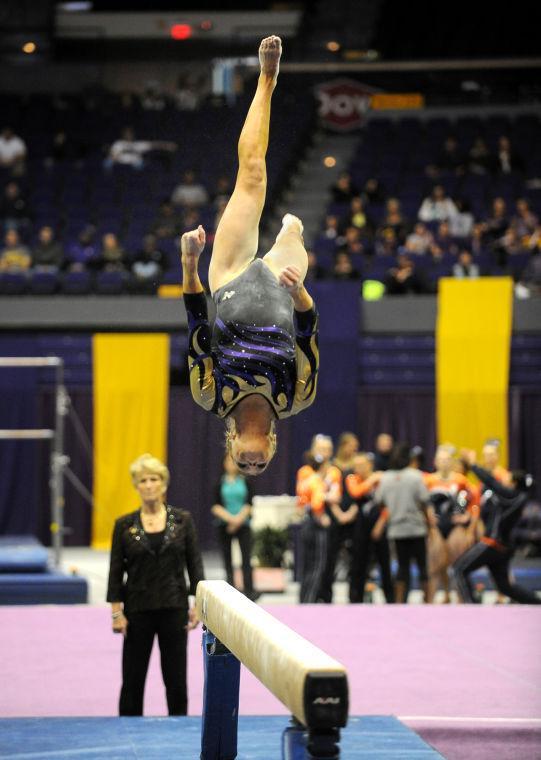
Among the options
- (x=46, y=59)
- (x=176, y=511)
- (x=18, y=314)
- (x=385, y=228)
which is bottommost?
(x=176, y=511)

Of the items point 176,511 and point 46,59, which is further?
point 46,59

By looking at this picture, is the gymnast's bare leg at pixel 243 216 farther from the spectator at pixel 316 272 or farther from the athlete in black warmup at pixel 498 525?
the spectator at pixel 316 272

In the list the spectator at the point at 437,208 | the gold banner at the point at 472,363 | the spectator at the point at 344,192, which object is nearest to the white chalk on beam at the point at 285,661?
the gold banner at the point at 472,363

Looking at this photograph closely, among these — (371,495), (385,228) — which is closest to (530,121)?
(385,228)

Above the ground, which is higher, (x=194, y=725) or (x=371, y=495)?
(x=371, y=495)

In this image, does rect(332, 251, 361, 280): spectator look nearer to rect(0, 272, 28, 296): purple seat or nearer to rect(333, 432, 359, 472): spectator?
rect(0, 272, 28, 296): purple seat

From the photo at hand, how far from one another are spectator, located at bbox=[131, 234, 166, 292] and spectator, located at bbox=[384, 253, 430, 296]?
2.58 metres

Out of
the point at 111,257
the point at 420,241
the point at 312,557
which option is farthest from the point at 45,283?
the point at 312,557

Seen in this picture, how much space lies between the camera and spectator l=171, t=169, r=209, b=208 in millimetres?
15312

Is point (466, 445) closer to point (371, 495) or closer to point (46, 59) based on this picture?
point (371, 495)

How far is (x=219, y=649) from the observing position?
17.2 feet

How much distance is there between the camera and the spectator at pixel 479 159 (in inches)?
668

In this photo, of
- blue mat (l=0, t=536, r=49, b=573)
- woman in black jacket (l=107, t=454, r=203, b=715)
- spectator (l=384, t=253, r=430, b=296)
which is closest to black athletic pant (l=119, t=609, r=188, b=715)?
woman in black jacket (l=107, t=454, r=203, b=715)

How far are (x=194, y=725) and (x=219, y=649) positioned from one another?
85cm
